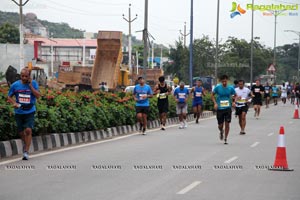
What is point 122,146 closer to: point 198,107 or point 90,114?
point 90,114

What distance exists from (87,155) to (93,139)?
519cm

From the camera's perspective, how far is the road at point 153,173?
32.7ft

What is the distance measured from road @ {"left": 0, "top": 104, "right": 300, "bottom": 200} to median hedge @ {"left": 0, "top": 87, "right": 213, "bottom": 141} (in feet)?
2.99

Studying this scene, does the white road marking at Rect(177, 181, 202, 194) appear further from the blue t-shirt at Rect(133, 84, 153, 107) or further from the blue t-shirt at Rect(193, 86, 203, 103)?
the blue t-shirt at Rect(193, 86, 203, 103)

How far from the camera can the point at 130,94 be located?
92.9 feet

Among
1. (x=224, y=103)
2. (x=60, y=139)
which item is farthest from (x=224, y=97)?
(x=60, y=139)

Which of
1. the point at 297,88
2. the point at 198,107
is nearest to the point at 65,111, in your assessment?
the point at 198,107

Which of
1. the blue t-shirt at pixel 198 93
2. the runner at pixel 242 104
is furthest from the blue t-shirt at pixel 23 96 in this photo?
the blue t-shirt at pixel 198 93

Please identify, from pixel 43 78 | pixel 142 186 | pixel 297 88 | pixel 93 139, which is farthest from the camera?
pixel 297 88

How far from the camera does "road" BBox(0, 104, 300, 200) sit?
998cm

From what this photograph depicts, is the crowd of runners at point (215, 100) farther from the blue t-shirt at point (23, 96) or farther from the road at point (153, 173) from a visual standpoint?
the blue t-shirt at point (23, 96)

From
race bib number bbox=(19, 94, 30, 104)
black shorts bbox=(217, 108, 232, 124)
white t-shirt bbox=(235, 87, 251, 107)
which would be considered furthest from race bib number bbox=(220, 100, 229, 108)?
race bib number bbox=(19, 94, 30, 104)

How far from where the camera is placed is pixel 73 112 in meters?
19.8

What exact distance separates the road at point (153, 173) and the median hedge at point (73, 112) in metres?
0.91
